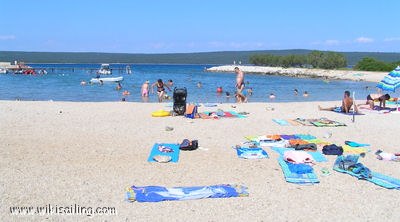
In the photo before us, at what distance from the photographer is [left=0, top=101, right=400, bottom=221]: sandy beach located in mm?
5391

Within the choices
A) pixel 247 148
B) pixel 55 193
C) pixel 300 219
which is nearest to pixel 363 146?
pixel 247 148

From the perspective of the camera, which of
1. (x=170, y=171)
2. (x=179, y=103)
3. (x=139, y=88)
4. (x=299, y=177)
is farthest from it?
(x=139, y=88)

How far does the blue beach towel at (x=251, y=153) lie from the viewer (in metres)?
7.94

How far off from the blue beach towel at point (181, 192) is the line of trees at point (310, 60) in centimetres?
7913

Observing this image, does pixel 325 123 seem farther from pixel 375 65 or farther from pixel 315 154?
pixel 375 65

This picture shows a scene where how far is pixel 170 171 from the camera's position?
6965 mm

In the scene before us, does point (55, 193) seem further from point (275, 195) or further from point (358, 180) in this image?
point (358, 180)

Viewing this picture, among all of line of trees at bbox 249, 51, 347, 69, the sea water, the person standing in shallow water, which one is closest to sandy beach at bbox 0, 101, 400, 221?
the person standing in shallow water

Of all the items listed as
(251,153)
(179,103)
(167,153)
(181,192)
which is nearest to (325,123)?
(179,103)

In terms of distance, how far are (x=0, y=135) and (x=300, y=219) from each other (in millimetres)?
6854

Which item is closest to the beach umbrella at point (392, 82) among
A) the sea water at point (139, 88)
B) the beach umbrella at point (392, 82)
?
the beach umbrella at point (392, 82)

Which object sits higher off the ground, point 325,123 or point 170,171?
point 325,123

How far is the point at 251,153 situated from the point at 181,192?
8.20 ft

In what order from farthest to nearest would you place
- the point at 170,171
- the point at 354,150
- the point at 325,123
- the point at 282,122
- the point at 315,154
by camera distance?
1. the point at 282,122
2. the point at 325,123
3. the point at 354,150
4. the point at 315,154
5. the point at 170,171
